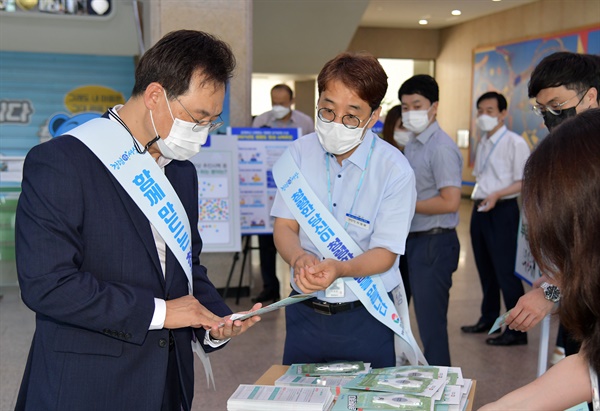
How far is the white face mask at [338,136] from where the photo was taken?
2129mm

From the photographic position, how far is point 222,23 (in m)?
5.00

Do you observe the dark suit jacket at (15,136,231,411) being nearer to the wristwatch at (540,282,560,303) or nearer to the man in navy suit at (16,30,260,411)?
the man in navy suit at (16,30,260,411)

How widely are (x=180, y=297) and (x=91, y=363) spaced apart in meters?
0.26

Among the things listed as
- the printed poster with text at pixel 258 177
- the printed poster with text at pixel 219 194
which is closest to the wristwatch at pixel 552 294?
the printed poster with text at pixel 219 194

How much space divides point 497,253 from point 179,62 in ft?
11.4

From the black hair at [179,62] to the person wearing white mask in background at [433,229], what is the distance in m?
1.94

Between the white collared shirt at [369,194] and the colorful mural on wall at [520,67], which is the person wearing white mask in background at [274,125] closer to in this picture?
the white collared shirt at [369,194]

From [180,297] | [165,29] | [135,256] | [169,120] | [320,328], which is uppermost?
[165,29]

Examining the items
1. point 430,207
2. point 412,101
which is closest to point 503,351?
point 430,207

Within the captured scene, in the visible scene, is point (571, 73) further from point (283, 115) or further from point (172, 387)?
point (283, 115)

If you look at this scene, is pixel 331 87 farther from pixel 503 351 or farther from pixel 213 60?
pixel 503 351

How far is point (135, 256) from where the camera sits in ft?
5.24

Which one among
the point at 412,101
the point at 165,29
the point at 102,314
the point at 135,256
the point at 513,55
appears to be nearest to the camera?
the point at 102,314

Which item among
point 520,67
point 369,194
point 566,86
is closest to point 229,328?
point 369,194
